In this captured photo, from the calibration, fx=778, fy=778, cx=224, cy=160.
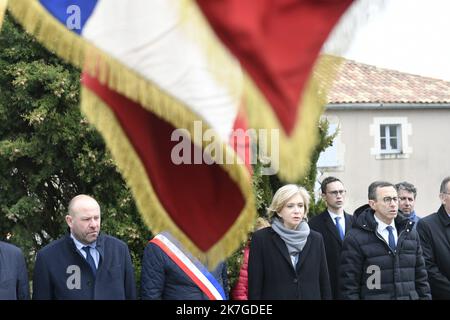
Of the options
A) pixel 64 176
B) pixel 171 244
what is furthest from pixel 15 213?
pixel 171 244

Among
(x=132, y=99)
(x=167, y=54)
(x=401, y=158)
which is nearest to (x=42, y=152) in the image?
(x=132, y=99)

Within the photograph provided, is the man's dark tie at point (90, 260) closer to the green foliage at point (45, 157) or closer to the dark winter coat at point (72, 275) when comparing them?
the dark winter coat at point (72, 275)

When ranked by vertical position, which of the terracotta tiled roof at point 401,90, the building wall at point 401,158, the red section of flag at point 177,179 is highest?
the terracotta tiled roof at point 401,90

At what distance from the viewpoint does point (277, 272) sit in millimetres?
4418

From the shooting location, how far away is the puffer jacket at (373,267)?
461 centimetres

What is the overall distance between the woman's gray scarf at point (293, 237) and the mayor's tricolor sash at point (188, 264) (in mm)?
482

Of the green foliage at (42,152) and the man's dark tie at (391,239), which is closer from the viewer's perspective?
the man's dark tie at (391,239)

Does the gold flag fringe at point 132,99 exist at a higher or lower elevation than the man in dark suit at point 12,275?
higher

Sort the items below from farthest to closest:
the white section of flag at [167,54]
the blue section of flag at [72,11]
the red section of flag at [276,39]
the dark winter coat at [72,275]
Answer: the dark winter coat at [72,275] → the blue section of flag at [72,11] → the white section of flag at [167,54] → the red section of flag at [276,39]

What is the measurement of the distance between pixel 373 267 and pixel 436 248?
819 millimetres

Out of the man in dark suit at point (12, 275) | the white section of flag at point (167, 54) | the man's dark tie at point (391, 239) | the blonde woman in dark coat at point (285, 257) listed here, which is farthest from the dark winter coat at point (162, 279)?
the white section of flag at point (167, 54)

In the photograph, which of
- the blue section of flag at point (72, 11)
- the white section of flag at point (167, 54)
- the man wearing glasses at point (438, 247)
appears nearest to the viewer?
the white section of flag at point (167, 54)

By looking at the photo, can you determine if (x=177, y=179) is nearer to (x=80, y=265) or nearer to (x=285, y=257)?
(x=80, y=265)
